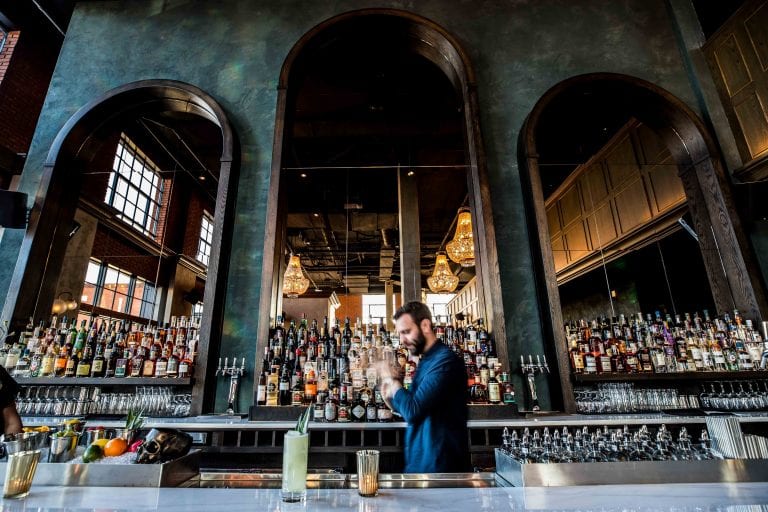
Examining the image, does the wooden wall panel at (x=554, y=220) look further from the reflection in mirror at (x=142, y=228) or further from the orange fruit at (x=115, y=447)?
the orange fruit at (x=115, y=447)

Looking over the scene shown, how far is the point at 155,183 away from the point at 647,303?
10.3 meters

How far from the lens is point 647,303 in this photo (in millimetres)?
6797

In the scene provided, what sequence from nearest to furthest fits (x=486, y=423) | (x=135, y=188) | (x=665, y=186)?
(x=486, y=423) < (x=665, y=186) < (x=135, y=188)

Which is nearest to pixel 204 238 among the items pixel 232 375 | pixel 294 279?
pixel 294 279

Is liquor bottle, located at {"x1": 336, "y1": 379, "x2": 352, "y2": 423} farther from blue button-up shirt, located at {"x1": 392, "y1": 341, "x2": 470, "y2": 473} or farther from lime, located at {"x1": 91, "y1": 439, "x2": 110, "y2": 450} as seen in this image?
lime, located at {"x1": 91, "y1": 439, "x2": 110, "y2": 450}

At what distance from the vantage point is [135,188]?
8133mm

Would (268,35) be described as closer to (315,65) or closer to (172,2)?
(315,65)

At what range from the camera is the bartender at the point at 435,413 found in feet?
6.12

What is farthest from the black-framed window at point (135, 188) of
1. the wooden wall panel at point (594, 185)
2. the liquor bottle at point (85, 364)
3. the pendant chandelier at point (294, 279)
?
the wooden wall panel at point (594, 185)

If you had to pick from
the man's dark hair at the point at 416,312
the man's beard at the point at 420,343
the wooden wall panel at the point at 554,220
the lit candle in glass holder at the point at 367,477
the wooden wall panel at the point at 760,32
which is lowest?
the lit candle in glass holder at the point at 367,477

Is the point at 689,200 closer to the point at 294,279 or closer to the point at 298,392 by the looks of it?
the point at 298,392

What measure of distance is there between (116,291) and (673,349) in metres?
8.96

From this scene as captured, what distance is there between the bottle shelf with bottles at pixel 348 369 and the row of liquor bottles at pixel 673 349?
0.88 metres

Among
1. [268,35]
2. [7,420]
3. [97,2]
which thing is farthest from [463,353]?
[97,2]
